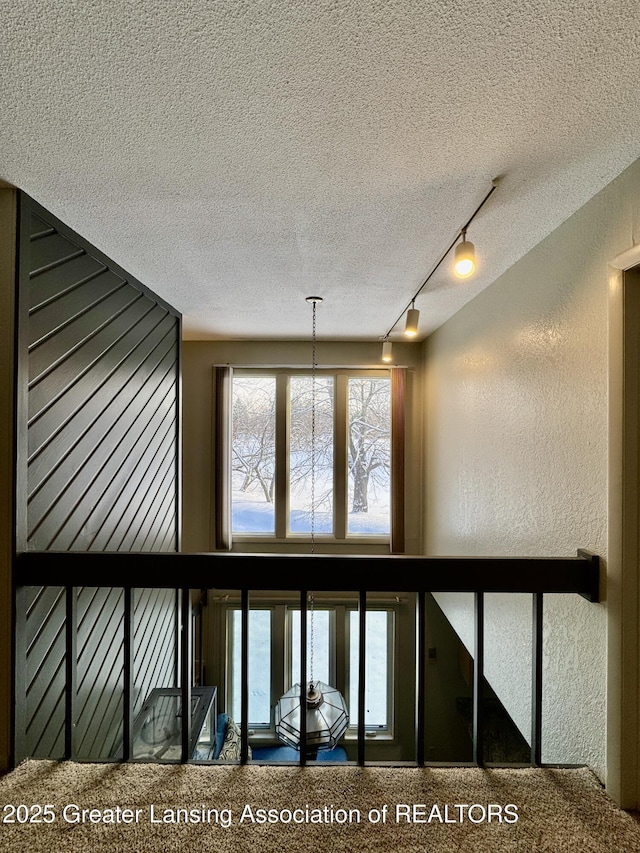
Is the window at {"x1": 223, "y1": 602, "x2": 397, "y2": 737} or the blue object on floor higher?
the window at {"x1": 223, "y1": 602, "x2": 397, "y2": 737}

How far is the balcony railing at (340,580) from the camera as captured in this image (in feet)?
5.03

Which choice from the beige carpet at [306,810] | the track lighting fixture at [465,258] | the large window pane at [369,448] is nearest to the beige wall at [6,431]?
the beige carpet at [306,810]

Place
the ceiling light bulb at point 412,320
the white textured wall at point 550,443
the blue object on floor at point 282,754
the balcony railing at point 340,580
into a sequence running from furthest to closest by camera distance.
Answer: the blue object on floor at point 282,754, the ceiling light bulb at point 412,320, the white textured wall at point 550,443, the balcony railing at point 340,580

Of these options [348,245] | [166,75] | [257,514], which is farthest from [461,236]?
[257,514]

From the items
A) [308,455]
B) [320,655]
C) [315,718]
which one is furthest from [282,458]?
[315,718]

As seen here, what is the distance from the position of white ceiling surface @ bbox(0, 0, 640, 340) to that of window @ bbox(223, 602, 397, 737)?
4.14m

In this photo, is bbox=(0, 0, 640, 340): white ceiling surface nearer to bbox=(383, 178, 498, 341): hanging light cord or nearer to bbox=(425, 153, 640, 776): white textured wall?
bbox=(383, 178, 498, 341): hanging light cord

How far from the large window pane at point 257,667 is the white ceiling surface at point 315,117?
13.9 ft

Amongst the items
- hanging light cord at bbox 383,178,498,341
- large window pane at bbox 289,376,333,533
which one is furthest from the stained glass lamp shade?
hanging light cord at bbox 383,178,498,341

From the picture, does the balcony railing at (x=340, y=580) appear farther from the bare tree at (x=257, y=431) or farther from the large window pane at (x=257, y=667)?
the large window pane at (x=257, y=667)

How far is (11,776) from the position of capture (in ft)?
4.96

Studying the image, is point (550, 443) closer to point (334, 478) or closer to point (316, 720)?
point (316, 720)

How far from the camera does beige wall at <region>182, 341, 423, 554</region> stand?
16.2 ft

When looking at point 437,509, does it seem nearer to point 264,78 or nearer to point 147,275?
point 147,275
